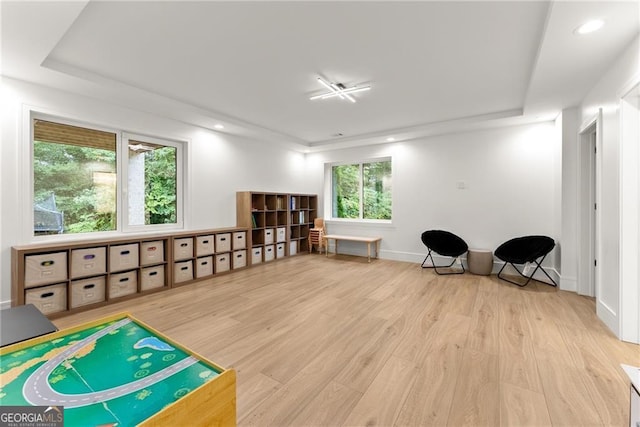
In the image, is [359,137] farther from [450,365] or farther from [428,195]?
[450,365]

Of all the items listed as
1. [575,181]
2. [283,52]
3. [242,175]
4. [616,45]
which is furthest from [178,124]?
[575,181]

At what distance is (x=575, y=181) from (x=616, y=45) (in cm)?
197

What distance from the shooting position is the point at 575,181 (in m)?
3.69

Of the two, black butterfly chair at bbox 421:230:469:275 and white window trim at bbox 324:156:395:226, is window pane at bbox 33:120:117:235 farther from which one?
black butterfly chair at bbox 421:230:469:275

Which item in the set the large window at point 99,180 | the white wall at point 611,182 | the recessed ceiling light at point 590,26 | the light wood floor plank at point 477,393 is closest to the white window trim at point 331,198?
the white wall at point 611,182

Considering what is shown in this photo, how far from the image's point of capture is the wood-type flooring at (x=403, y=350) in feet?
5.26

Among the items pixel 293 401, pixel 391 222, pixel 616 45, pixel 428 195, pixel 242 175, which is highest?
pixel 616 45

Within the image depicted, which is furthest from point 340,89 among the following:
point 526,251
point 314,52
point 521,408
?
point 526,251

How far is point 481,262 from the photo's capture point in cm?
459

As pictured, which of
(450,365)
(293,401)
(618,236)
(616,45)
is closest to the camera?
(293,401)

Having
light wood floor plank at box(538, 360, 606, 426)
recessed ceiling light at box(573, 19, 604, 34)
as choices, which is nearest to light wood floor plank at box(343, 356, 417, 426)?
light wood floor plank at box(538, 360, 606, 426)

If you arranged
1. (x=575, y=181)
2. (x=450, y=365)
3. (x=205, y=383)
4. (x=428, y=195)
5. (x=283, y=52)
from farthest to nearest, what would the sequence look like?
1. (x=428, y=195)
2. (x=575, y=181)
3. (x=283, y=52)
4. (x=450, y=365)
5. (x=205, y=383)

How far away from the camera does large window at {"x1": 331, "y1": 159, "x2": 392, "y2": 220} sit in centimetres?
618

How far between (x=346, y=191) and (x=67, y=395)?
6.22 m
